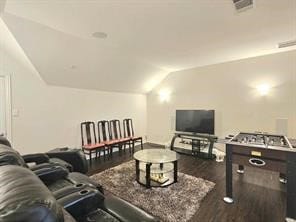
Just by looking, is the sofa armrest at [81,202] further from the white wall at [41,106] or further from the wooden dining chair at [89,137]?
the wooden dining chair at [89,137]

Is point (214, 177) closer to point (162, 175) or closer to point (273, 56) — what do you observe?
point (162, 175)

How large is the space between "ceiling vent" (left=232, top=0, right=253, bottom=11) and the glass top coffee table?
236 centimetres

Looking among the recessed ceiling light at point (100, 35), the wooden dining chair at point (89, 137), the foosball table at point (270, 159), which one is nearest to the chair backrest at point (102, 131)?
the wooden dining chair at point (89, 137)

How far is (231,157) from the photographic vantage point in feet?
8.26

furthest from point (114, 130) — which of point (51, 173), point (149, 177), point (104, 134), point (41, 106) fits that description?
point (51, 173)

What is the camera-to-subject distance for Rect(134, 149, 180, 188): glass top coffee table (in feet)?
9.35

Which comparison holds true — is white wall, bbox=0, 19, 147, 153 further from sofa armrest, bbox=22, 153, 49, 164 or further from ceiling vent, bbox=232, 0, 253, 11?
ceiling vent, bbox=232, 0, 253, 11

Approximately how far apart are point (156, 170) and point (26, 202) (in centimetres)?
258

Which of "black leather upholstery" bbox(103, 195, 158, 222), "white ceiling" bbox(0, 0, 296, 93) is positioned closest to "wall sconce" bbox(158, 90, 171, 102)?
"white ceiling" bbox(0, 0, 296, 93)

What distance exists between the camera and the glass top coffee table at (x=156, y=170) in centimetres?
285

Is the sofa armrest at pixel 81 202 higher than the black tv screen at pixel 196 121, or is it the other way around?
the black tv screen at pixel 196 121

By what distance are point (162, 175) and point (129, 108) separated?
3168 mm

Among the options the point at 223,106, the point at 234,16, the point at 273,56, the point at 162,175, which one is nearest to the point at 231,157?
the point at 162,175

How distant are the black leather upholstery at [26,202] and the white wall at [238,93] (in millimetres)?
4696
